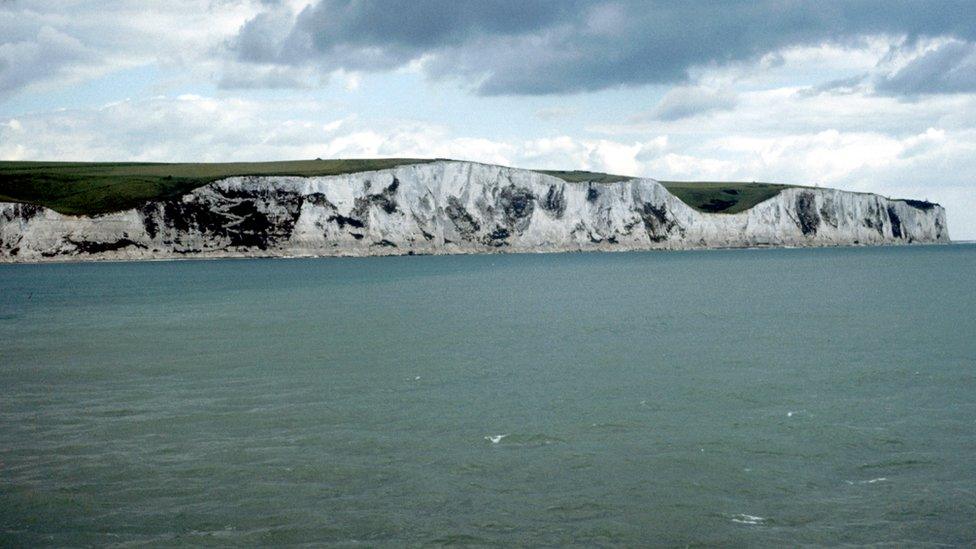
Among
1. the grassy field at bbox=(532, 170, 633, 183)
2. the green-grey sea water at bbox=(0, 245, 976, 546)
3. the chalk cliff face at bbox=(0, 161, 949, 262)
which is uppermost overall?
the grassy field at bbox=(532, 170, 633, 183)

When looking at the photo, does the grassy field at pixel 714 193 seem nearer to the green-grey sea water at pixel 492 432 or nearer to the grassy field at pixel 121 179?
the grassy field at pixel 121 179

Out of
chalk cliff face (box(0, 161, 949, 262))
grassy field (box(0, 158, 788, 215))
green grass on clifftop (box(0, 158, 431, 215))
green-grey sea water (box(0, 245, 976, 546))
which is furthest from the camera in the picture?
grassy field (box(0, 158, 788, 215))

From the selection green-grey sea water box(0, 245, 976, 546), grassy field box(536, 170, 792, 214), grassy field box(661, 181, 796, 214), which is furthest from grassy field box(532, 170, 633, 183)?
green-grey sea water box(0, 245, 976, 546)

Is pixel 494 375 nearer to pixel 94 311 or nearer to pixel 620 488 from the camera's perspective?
pixel 620 488

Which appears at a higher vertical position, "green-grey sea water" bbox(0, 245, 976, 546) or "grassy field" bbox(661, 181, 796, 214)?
"grassy field" bbox(661, 181, 796, 214)

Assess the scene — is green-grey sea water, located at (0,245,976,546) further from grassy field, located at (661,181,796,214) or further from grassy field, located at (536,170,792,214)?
grassy field, located at (661,181,796,214)

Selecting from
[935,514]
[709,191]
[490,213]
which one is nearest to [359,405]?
[935,514]

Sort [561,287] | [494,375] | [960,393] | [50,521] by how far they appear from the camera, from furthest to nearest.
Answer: [561,287], [494,375], [960,393], [50,521]
